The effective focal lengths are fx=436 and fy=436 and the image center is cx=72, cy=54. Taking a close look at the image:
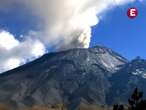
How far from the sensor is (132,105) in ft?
289

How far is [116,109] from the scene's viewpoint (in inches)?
3570

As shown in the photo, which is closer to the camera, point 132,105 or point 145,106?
point 145,106

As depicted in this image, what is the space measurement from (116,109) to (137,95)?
207 inches

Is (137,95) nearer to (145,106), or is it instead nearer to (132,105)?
(132,105)

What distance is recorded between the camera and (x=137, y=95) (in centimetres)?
8988

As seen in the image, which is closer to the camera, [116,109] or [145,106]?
[145,106]

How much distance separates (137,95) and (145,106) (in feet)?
27.8

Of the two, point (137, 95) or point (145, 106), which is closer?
point (145, 106)

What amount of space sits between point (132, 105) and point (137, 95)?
9.48ft

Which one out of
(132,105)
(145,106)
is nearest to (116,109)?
(132,105)

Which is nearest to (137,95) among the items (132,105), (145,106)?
(132,105)

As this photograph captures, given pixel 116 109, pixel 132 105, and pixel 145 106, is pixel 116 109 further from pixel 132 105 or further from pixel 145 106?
pixel 145 106
